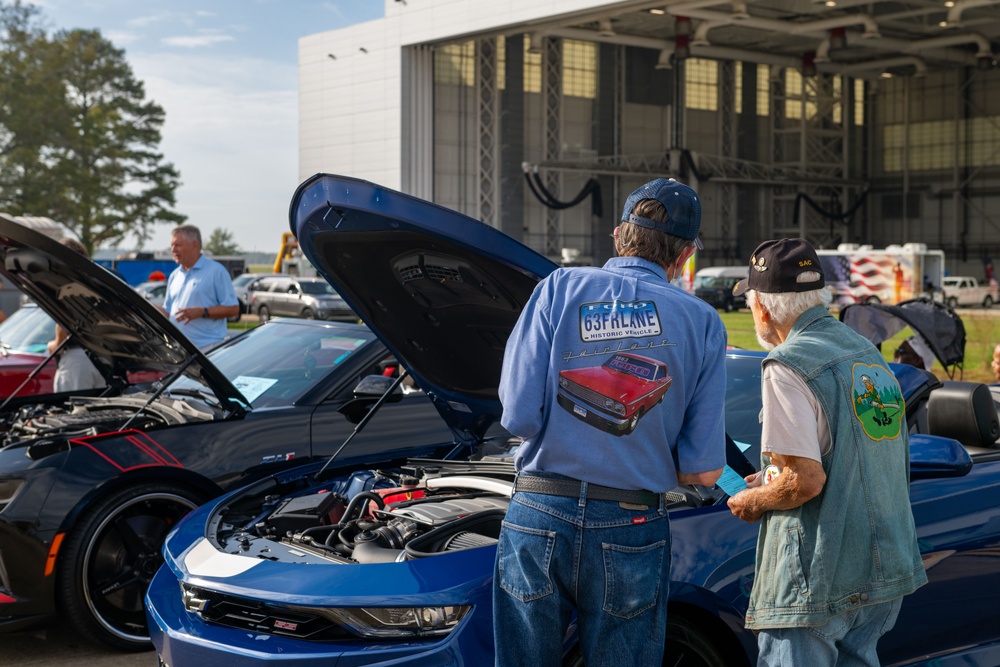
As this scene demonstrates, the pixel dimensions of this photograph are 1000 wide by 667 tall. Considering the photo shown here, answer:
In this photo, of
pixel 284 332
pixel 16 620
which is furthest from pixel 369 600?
pixel 284 332

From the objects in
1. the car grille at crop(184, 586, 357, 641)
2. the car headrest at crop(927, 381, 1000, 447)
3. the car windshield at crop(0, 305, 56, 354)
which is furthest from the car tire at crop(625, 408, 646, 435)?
the car windshield at crop(0, 305, 56, 354)

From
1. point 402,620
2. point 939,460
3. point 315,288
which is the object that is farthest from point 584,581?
point 315,288

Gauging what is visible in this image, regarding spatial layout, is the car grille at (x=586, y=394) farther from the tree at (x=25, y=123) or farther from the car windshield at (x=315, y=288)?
the tree at (x=25, y=123)

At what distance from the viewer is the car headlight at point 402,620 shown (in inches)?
119

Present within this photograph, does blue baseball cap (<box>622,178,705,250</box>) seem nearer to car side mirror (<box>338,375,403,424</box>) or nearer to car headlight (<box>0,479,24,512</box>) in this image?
car side mirror (<box>338,375,403,424</box>)

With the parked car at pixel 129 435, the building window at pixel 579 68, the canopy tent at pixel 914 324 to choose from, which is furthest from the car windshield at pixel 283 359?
the building window at pixel 579 68

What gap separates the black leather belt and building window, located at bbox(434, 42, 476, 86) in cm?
4498

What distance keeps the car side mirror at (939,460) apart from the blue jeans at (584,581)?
1.25 m

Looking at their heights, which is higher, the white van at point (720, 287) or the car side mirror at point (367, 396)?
the car side mirror at point (367, 396)

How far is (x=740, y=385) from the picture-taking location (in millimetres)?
4441

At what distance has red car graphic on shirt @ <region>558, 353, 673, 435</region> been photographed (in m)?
2.58

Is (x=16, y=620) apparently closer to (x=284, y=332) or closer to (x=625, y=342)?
(x=284, y=332)

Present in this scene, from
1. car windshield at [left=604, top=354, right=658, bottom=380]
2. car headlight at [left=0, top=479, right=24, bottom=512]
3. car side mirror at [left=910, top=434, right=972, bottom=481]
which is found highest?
car windshield at [left=604, top=354, right=658, bottom=380]

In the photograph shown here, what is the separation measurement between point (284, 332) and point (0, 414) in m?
1.75
